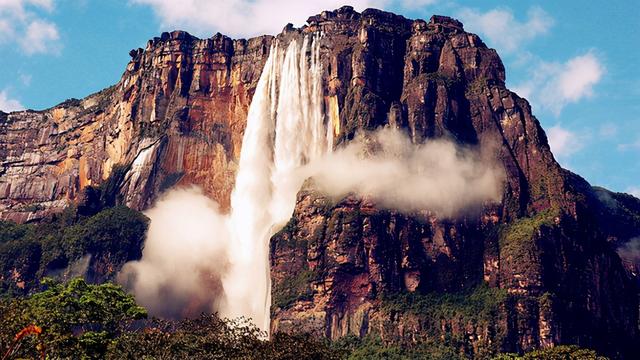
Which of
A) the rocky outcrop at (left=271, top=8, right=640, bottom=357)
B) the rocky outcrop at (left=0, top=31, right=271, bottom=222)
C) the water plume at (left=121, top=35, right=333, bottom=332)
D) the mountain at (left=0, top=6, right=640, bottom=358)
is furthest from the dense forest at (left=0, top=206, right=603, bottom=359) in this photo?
the rocky outcrop at (left=0, top=31, right=271, bottom=222)

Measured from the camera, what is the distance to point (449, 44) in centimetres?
18925

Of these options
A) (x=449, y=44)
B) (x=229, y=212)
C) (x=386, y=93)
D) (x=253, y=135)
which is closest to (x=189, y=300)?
(x=229, y=212)

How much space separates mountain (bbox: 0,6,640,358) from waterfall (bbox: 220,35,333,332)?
265cm

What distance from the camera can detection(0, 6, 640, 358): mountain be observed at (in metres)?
160

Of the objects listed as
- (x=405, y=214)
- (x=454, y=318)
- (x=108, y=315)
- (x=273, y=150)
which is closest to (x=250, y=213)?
(x=273, y=150)

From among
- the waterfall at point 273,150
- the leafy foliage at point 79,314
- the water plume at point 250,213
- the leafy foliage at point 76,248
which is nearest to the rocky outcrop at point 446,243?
the waterfall at point 273,150

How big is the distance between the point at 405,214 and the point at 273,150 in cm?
2925

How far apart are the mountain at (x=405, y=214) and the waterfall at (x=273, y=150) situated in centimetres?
265

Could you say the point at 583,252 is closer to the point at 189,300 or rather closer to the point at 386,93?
the point at 386,93

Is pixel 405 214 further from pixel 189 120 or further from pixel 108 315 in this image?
→ pixel 108 315

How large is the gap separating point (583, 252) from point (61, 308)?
Result: 8435 centimetres

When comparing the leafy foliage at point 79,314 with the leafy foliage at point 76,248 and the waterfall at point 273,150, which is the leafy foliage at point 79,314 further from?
the waterfall at point 273,150

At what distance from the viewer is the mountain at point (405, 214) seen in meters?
160

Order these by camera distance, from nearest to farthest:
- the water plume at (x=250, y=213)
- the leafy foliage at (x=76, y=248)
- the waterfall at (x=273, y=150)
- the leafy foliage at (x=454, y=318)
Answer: the leafy foliage at (x=454, y=318) → the water plume at (x=250, y=213) → the waterfall at (x=273, y=150) → the leafy foliage at (x=76, y=248)
